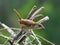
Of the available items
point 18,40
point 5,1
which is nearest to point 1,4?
point 5,1

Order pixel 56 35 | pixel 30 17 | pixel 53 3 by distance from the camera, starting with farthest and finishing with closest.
Answer: pixel 53 3, pixel 56 35, pixel 30 17

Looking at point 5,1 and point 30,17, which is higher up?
point 30,17

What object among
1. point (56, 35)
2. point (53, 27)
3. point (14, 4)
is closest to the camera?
point (56, 35)

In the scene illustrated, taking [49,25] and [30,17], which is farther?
[49,25]

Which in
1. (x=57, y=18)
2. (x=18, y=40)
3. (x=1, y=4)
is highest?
(x=18, y=40)

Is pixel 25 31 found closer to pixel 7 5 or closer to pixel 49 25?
pixel 49 25

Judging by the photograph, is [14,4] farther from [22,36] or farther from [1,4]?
[22,36]
